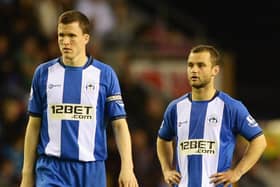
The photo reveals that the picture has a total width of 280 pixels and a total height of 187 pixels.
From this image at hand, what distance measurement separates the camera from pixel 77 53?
8.33m

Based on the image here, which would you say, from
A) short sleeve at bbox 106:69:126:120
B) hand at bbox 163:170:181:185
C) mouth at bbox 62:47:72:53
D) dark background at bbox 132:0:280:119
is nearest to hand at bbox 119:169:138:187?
short sleeve at bbox 106:69:126:120

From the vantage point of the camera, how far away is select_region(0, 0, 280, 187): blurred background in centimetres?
1321

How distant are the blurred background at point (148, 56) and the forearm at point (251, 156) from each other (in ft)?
14.1

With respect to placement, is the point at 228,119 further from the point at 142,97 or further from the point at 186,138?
the point at 142,97

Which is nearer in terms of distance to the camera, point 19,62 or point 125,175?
point 125,175

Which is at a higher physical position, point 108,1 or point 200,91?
point 108,1

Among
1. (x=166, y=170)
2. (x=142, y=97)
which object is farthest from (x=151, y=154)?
(x=166, y=170)

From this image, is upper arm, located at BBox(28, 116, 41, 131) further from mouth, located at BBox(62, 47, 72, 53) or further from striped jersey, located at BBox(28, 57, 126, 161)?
mouth, located at BBox(62, 47, 72, 53)

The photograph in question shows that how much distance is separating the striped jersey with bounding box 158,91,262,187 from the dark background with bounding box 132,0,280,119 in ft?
31.0

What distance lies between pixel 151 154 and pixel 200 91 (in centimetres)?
467

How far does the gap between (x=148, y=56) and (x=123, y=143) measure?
689cm

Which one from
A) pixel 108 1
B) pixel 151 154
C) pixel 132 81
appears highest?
pixel 108 1

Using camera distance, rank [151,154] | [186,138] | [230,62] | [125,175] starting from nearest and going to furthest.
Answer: [125,175] → [186,138] → [151,154] → [230,62]

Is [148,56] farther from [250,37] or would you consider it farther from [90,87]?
[90,87]
